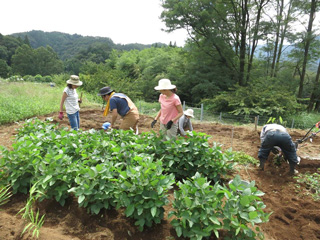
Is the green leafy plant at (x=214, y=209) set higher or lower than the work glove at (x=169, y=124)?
lower

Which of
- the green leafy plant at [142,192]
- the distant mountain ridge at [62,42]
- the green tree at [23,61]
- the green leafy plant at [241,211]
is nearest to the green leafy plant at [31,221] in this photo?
the green leafy plant at [142,192]

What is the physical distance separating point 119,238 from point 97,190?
500mm

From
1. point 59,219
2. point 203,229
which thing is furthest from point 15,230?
point 203,229

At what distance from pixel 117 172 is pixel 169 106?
1.61m

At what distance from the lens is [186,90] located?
650 inches

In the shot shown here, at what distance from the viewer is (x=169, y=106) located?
359 centimetres

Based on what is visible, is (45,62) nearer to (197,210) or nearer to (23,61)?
(23,61)

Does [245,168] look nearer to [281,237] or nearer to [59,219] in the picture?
[281,237]

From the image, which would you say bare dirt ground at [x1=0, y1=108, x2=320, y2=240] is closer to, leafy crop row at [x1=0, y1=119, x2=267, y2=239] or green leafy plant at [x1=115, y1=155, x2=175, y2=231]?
leafy crop row at [x1=0, y1=119, x2=267, y2=239]

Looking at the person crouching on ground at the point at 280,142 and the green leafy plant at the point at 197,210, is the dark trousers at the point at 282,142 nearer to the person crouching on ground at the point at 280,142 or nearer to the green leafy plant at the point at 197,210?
the person crouching on ground at the point at 280,142

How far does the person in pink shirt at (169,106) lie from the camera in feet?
11.3

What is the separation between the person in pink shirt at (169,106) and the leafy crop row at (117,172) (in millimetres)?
594

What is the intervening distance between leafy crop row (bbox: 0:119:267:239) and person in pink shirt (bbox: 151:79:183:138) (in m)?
0.59

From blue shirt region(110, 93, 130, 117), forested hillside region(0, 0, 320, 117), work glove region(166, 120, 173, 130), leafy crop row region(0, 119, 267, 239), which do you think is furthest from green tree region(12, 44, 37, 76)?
work glove region(166, 120, 173, 130)
